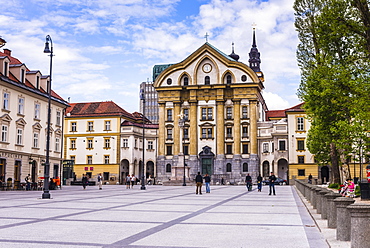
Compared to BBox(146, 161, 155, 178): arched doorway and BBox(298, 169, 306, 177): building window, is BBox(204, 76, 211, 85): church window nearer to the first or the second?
BBox(146, 161, 155, 178): arched doorway

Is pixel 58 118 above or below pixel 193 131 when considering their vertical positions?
below

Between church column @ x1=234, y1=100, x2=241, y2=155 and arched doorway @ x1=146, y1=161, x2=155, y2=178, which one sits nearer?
church column @ x1=234, y1=100, x2=241, y2=155

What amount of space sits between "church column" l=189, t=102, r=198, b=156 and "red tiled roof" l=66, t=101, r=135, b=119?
12828 mm

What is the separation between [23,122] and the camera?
143 ft

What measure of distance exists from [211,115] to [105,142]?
1964cm

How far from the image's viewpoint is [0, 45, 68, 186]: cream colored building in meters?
40.7

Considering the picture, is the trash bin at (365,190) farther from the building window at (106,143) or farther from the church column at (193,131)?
the building window at (106,143)

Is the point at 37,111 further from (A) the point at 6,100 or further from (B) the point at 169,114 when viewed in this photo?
(B) the point at 169,114

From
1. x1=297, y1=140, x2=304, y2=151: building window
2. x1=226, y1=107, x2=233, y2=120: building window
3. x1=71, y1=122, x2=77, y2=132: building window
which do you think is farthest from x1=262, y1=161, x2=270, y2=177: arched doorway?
x1=71, y1=122, x2=77, y2=132: building window

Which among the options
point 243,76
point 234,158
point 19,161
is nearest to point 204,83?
point 243,76

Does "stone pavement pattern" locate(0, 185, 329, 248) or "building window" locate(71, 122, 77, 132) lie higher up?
"building window" locate(71, 122, 77, 132)

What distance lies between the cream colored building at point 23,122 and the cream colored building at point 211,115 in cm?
3169

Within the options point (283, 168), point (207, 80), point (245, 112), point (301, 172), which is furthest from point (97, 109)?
point (301, 172)

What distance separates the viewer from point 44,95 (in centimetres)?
4688
